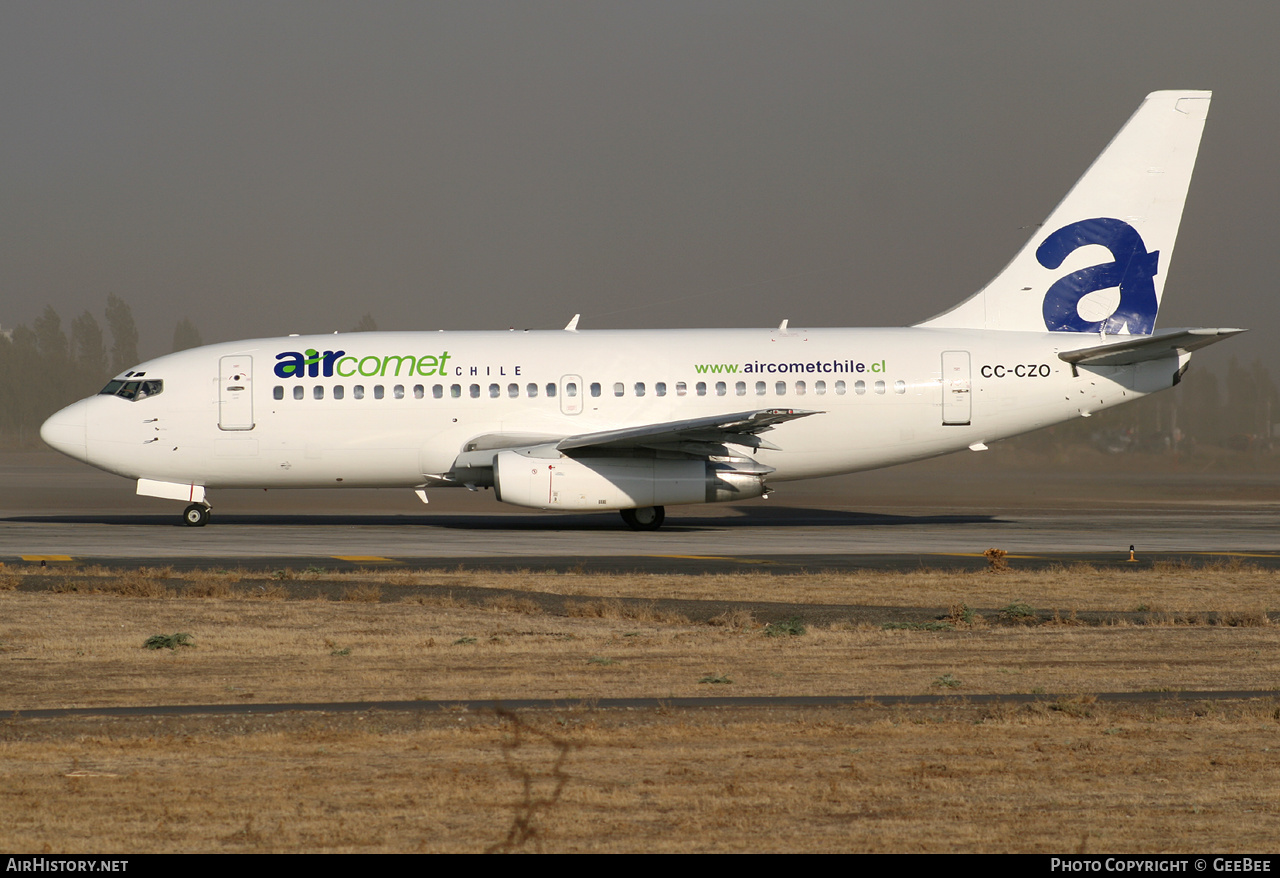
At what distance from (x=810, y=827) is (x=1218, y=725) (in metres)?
3.88

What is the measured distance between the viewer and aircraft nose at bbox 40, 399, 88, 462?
27.6m

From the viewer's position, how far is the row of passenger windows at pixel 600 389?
27.2 metres

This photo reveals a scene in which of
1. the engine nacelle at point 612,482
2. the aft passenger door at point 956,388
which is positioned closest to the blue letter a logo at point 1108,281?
the aft passenger door at point 956,388

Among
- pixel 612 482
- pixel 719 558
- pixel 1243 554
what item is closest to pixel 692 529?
pixel 612 482

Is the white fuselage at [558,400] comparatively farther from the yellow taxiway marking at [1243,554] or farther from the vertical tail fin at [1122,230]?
the yellow taxiway marking at [1243,554]

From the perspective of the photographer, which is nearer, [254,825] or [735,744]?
[254,825]

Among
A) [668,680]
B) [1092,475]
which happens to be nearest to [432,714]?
[668,680]

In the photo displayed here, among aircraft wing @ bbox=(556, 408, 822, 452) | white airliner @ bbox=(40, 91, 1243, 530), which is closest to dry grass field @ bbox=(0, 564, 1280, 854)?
aircraft wing @ bbox=(556, 408, 822, 452)

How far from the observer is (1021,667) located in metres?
10.9

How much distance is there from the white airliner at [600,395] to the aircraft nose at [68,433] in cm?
5

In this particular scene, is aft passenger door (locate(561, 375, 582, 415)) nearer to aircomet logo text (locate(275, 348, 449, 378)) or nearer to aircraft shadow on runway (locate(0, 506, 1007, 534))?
aircomet logo text (locate(275, 348, 449, 378))

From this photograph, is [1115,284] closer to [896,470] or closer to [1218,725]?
[1218,725]

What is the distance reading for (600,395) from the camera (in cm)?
2730

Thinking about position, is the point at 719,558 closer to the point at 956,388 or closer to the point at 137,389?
the point at 956,388
